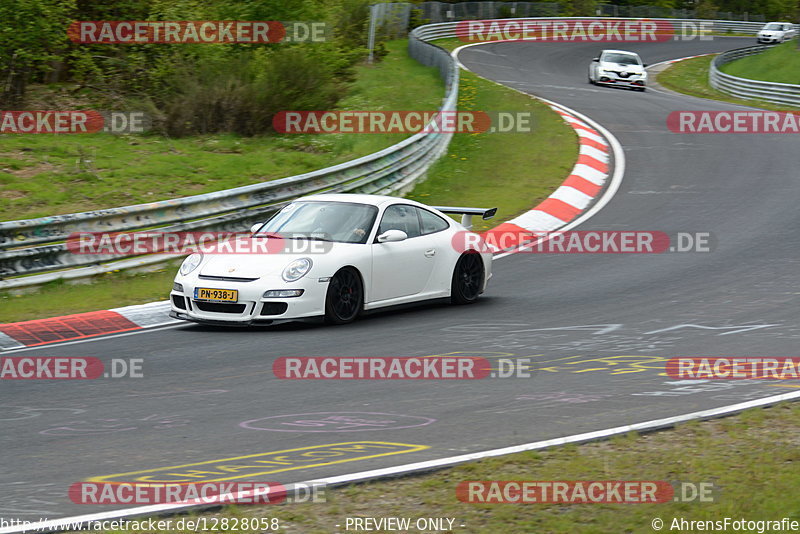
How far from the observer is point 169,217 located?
1316 centimetres

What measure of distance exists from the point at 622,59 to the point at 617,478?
109 ft

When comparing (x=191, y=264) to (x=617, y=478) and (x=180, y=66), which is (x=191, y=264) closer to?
(x=617, y=478)

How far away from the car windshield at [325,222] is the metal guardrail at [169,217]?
2.34 metres

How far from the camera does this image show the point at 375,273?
10648mm

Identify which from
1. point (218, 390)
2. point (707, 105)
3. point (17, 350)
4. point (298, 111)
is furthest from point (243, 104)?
point (707, 105)

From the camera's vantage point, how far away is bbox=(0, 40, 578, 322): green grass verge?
11.6 meters

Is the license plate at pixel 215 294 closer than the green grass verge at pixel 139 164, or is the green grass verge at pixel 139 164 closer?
the license plate at pixel 215 294

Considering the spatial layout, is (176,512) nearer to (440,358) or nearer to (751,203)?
(440,358)

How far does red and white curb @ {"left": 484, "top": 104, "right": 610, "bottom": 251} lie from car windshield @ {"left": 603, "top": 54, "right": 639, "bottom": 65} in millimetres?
14479

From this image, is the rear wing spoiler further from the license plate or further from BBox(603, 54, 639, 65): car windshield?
BBox(603, 54, 639, 65): car windshield

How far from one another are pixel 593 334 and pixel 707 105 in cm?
2235

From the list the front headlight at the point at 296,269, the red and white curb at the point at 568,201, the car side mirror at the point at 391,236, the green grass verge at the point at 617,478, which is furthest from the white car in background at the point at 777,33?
the green grass verge at the point at 617,478

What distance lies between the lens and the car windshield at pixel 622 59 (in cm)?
3675

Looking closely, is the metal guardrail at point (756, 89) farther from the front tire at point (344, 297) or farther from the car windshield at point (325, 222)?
the front tire at point (344, 297)
